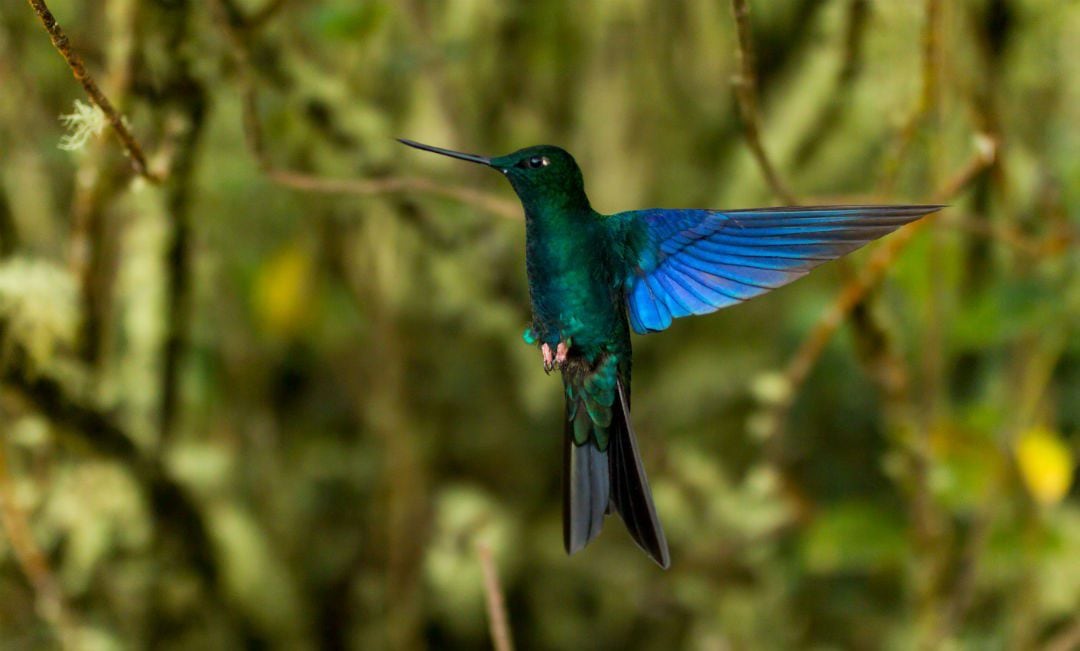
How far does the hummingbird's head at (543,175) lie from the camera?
701 mm

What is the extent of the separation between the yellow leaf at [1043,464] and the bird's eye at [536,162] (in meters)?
1.03

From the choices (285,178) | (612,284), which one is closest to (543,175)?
(612,284)

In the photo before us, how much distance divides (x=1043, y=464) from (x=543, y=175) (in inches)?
40.3

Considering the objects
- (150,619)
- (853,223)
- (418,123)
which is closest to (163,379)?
(150,619)

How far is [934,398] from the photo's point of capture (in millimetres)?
1369

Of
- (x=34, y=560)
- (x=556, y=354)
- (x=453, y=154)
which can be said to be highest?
(x=453, y=154)

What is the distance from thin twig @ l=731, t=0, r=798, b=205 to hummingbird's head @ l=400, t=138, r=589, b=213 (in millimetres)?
136

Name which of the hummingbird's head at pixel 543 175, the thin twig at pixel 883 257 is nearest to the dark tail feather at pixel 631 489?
the hummingbird's head at pixel 543 175

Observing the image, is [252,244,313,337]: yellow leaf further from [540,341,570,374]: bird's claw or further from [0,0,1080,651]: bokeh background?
[540,341,570,374]: bird's claw

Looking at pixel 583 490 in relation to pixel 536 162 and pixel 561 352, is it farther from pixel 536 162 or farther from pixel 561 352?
pixel 536 162

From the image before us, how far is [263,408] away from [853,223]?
1.61m

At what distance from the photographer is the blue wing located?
63 cm

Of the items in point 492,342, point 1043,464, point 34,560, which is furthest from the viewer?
point 492,342

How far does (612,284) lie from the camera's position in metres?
0.84
